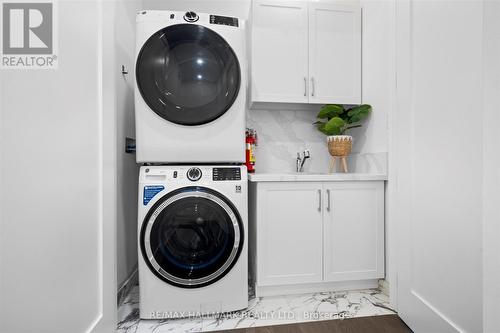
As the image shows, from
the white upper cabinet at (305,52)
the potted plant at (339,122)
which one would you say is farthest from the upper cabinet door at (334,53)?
the potted plant at (339,122)

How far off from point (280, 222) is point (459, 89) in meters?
1.12

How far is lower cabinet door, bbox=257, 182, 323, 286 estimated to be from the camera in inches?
61.6

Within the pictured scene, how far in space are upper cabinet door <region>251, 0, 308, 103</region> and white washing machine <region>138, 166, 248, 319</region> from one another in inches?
33.6

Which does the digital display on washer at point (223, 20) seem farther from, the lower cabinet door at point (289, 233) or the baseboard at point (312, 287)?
the baseboard at point (312, 287)

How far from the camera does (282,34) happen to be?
1884mm

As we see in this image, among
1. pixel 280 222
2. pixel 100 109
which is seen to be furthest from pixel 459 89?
pixel 100 109

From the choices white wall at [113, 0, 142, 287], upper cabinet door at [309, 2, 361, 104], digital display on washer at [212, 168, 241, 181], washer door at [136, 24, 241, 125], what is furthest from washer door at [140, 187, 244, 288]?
upper cabinet door at [309, 2, 361, 104]

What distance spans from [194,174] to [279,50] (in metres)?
1.19

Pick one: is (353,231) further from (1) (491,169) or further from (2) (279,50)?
(2) (279,50)

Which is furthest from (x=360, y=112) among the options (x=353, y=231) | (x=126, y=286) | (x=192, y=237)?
(x=126, y=286)

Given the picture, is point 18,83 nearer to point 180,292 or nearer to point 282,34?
point 180,292

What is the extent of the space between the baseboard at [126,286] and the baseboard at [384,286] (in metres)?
1.72

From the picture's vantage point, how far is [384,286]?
5.42 feet

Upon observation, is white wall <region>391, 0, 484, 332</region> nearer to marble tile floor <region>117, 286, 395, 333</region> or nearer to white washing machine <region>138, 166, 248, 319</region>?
marble tile floor <region>117, 286, 395, 333</region>
